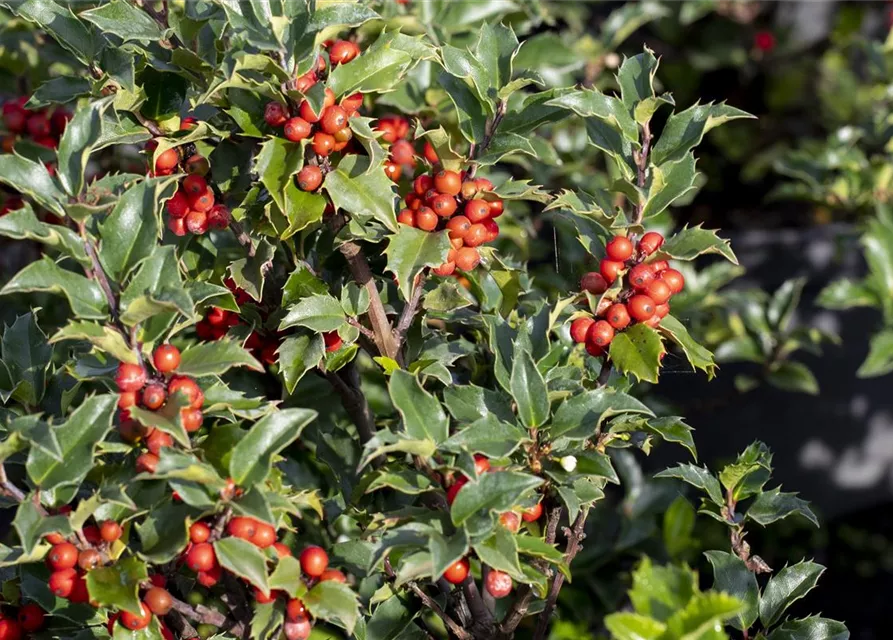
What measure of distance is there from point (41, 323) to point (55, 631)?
701mm

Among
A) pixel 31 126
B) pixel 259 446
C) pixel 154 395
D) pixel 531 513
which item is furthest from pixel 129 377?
pixel 31 126

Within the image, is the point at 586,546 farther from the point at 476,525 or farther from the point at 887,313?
the point at 476,525

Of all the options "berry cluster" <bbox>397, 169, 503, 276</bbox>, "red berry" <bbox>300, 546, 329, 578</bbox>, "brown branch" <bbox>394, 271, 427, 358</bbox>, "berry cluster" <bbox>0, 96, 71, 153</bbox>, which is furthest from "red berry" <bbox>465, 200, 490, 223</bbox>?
"berry cluster" <bbox>0, 96, 71, 153</bbox>

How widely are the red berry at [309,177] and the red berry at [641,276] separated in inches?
14.8

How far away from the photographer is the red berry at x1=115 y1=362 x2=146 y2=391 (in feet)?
3.12

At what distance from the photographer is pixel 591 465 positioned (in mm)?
1057

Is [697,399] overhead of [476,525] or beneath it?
beneath

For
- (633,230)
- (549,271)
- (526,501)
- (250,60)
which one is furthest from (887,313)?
(250,60)

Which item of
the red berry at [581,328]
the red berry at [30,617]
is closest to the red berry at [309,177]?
the red berry at [581,328]

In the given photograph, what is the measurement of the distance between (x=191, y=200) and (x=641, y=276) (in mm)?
537

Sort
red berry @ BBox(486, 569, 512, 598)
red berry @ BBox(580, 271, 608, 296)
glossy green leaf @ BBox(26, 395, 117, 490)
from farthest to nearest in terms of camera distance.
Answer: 1. red berry @ BBox(580, 271, 608, 296)
2. red berry @ BBox(486, 569, 512, 598)
3. glossy green leaf @ BBox(26, 395, 117, 490)

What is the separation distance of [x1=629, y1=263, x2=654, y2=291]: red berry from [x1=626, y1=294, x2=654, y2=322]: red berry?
0.04ft

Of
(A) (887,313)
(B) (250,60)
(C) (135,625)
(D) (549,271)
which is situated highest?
(B) (250,60)

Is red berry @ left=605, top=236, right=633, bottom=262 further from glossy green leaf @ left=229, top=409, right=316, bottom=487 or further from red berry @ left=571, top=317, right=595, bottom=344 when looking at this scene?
glossy green leaf @ left=229, top=409, right=316, bottom=487
